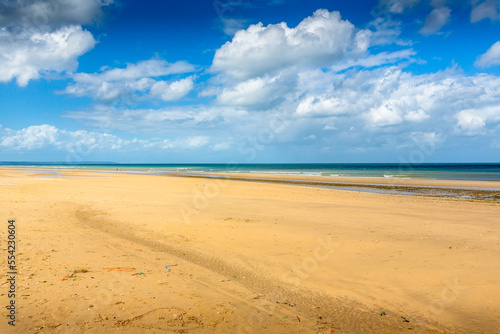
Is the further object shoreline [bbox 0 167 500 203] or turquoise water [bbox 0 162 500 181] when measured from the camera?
turquoise water [bbox 0 162 500 181]

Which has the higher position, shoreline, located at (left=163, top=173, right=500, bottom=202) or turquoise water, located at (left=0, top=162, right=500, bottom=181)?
turquoise water, located at (left=0, top=162, right=500, bottom=181)

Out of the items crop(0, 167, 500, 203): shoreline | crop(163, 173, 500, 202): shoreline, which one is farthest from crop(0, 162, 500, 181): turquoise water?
crop(163, 173, 500, 202): shoreline

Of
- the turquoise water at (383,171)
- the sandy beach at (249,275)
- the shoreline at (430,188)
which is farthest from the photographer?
the turquoise water at (383,171)

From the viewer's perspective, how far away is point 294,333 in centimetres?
502

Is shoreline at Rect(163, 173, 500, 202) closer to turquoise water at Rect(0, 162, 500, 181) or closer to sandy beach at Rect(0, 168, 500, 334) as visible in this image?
turquoise water at Rect(0, 162, 500, 181)

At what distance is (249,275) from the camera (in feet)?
24.7

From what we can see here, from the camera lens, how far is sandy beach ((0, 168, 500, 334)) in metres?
5.29

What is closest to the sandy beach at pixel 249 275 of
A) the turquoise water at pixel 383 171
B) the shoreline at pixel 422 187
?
the shoreline at pixel 422 187

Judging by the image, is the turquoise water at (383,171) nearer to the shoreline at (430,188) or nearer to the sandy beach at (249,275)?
the shoreline at (430,188)

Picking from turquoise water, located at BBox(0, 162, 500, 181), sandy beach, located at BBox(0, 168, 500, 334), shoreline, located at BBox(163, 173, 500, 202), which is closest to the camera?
sandy beach, located at BBox(0, 168, 500, 334)

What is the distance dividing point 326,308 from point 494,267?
5.52m

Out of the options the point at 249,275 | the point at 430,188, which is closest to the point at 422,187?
the point at 430,188

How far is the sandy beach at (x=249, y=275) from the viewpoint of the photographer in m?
5.29

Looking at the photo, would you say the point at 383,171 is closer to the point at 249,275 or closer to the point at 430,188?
the point at 430,188
